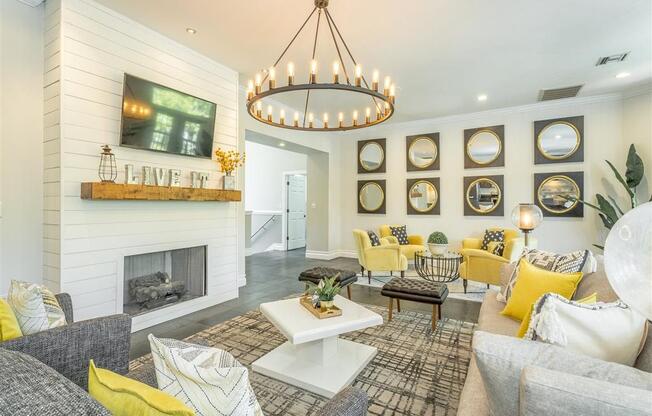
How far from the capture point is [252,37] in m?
3.50

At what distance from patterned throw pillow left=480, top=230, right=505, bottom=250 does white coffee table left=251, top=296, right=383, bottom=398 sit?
391 cm

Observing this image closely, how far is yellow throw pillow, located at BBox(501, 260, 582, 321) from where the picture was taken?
2.15m

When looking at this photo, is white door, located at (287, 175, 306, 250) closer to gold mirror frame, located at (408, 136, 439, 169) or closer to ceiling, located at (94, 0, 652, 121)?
gold mirror frame, located at (408, 136, 439, 169)

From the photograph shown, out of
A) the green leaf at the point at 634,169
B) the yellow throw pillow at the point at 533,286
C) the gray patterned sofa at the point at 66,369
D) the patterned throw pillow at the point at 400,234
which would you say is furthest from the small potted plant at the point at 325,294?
the green leaf at the point at 634,169

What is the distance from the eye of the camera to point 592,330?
1281 mm

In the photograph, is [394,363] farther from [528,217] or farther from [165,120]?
[165,120]

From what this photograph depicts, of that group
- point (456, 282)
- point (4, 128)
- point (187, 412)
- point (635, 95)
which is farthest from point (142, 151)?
point (635, 95)

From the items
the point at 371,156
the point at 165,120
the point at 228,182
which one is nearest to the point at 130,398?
the point at 165,120

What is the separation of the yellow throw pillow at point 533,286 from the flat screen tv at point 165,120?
11.5 ft

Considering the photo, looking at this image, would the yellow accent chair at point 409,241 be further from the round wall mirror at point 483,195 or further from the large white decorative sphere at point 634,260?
the large white decorative sphere at point 634,260

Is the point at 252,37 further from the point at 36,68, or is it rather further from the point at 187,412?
the point at 187,412

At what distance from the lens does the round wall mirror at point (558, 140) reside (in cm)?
554

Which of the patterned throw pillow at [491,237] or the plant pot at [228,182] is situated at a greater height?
the plant pot at [228,182]

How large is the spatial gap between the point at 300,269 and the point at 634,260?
557 centimetres
